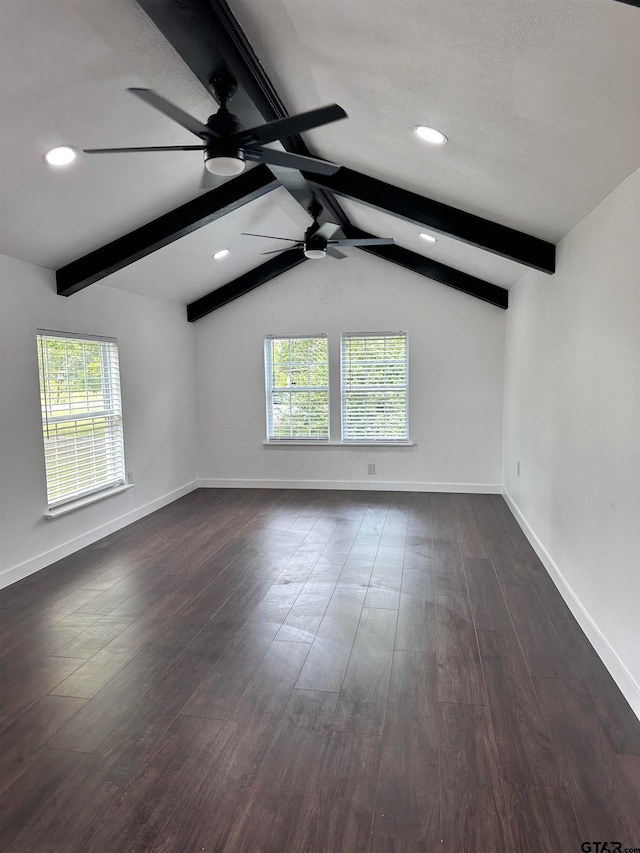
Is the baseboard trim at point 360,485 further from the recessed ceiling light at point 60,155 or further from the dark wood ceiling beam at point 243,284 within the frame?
the recessed ceiling light at point 60,155

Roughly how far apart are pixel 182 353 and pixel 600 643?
5238 mm

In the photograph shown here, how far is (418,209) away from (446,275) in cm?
212

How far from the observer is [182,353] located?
6531 mm

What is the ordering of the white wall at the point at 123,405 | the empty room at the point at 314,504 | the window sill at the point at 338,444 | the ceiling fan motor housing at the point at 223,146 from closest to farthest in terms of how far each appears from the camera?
the empty room at the point at 314,504
the ceiling fan motor housing at the point at 223,146
the white wall at the point at 123,405
the window sill at the point at 338,444

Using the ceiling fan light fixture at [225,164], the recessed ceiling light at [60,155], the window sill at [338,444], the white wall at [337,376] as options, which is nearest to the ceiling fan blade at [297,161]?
the ceiling fan light fixture at [225,164]

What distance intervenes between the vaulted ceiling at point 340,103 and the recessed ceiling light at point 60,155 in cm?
6

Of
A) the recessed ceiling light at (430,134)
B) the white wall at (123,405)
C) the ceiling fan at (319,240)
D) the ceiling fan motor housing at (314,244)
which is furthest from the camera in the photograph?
the ceiling fan motor housing at (314,244)

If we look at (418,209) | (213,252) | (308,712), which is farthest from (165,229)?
(308,712)

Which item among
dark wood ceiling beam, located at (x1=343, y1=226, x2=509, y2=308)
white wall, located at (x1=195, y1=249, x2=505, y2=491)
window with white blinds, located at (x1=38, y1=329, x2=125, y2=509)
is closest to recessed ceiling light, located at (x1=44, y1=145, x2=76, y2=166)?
window with white blinds, located at (x1=38, y1=329, x2=125, y2=509)

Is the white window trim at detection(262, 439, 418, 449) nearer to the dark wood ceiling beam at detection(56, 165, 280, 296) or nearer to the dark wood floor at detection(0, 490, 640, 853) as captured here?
the dark wood floor at detection(0, 490, 640, 853)

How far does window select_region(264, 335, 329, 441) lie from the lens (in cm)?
670

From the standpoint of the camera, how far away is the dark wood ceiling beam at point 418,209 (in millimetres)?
3926

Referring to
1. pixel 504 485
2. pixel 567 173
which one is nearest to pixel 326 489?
pixel 504 485

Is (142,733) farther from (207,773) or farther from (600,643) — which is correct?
(600,643)
